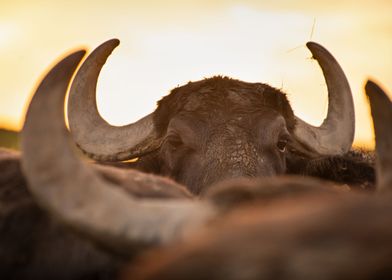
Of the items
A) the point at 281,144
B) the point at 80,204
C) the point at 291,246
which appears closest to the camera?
the point at 291,246

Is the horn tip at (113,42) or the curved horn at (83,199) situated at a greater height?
the horn tip at (113,42)

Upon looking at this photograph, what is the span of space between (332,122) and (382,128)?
14.8 ft

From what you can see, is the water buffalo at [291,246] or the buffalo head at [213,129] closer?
the water buffalo at [291,246]

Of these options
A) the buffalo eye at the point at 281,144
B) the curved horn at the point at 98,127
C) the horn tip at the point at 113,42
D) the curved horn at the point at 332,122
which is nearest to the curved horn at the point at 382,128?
the buffalo eye at the point at 281,144

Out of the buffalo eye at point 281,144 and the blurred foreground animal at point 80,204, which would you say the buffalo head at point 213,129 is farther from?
the blurred foreground animal at point 80,204

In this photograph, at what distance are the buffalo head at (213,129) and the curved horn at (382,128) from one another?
9.24 ft

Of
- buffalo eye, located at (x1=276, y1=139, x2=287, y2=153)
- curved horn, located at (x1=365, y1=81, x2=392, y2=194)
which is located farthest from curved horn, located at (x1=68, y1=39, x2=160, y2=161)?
curved horn, located at (x1=365, y1=81, x2=392, y2=194)

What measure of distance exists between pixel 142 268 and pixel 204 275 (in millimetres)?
294

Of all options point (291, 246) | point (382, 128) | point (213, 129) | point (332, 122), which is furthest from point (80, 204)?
point (332, 122)

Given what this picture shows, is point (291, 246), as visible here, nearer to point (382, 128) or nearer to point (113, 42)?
point (382, 128)

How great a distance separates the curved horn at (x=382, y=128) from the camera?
396 cm

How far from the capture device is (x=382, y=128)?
4.46 meters

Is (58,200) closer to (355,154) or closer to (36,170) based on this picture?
(36,170)

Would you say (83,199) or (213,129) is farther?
(213,129)
